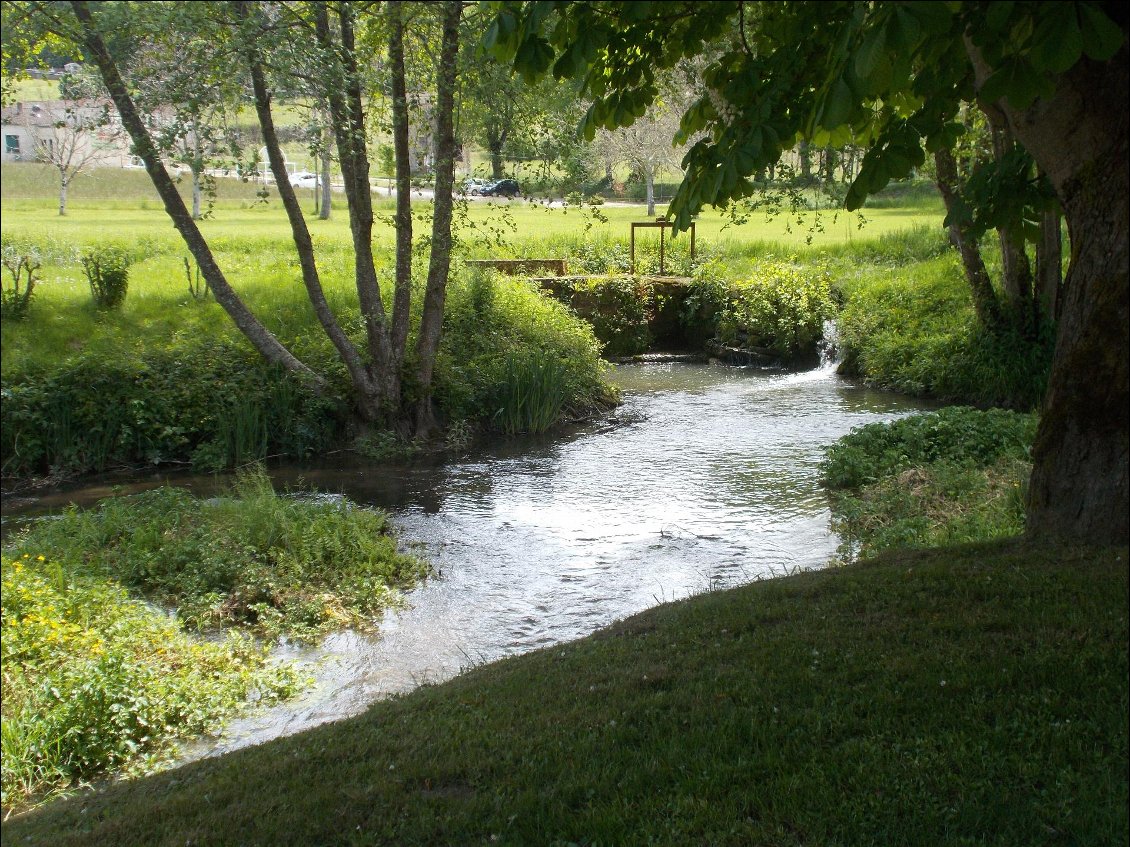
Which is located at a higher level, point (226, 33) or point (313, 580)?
point (226, 33)

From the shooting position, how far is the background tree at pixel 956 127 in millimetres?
5000

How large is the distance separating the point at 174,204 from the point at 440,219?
3.61 meters

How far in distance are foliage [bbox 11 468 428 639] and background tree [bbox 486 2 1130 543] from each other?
524 centimetres

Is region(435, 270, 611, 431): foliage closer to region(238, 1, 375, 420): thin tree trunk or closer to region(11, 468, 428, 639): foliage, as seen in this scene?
region(238, 1, 375, 420): thin tree trunk

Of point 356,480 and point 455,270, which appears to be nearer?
point 356,480

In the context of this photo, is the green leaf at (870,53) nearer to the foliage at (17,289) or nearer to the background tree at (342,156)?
the background tree at (342,156)

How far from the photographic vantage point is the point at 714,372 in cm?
2161

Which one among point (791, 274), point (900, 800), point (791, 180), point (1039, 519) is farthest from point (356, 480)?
point (791, 274)

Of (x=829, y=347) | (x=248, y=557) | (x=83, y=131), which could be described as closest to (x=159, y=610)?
(x=248, y=557)

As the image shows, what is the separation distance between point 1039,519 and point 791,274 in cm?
1735

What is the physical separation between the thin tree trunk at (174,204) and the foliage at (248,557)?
3.82m

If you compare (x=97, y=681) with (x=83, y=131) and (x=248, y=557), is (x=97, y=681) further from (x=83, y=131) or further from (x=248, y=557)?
(x=83, y=131)

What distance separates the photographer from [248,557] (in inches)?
378

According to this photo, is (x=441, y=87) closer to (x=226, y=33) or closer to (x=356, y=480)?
(x=226, y=33)
